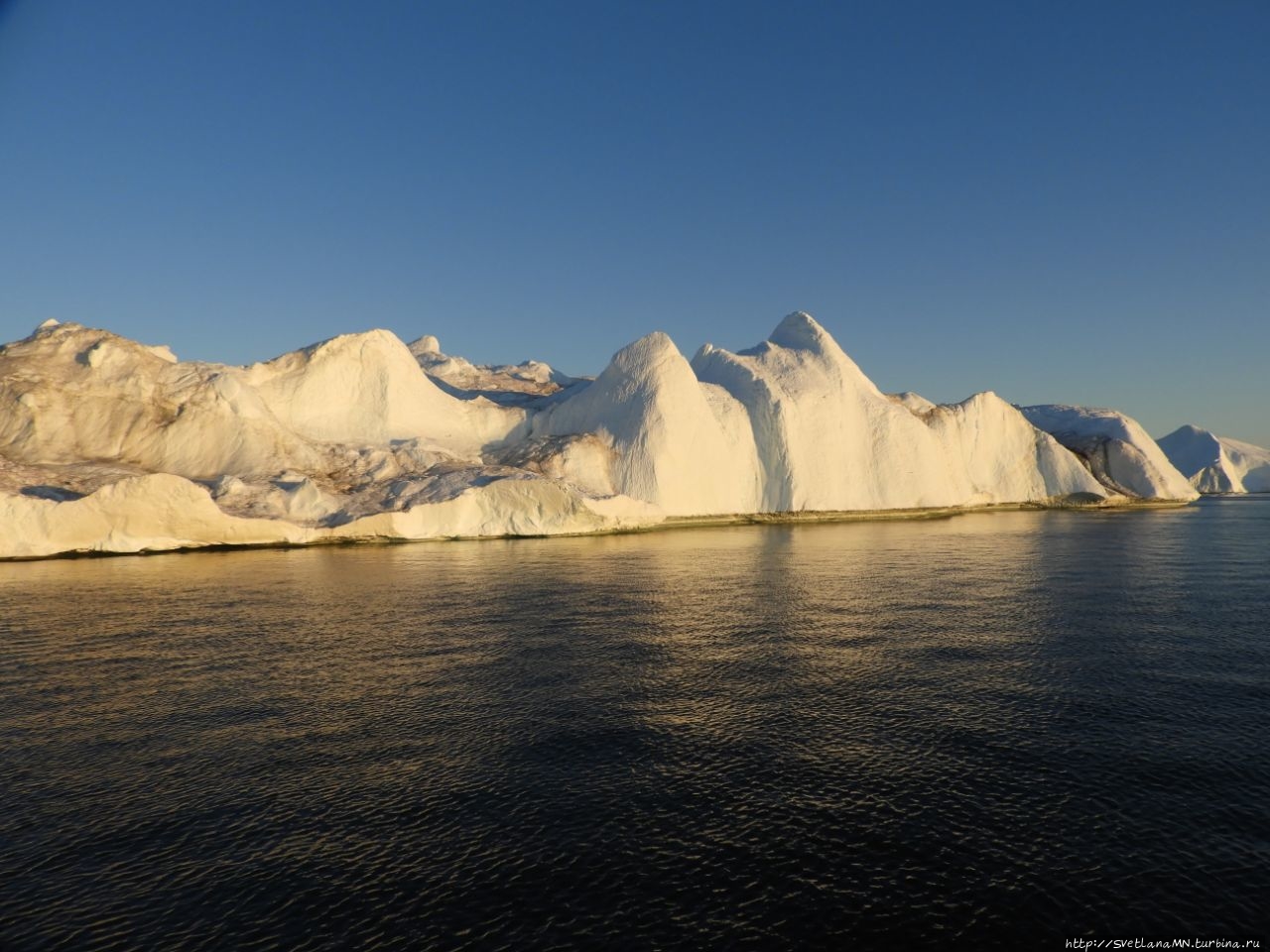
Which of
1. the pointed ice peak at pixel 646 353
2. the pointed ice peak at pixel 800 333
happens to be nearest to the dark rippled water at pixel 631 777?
the pointed ice peak at pixel 646 353

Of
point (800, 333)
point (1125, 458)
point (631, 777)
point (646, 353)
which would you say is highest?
point (800, 333)

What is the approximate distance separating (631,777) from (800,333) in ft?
204

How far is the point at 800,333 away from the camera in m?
65.7

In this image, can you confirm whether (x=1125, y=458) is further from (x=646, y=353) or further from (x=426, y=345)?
(x=426, y=345)

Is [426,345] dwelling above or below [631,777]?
above

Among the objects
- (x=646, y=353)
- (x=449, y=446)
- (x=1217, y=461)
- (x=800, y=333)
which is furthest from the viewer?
(x=1217, y=461)

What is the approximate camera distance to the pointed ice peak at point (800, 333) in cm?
6425

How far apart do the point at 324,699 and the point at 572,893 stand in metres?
6.34

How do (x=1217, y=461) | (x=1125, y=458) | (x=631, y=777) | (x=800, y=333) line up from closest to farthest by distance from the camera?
(x=631, y=777)
(x=800, y=333)
(x=1125, y=458)
(x=1217, y=461)

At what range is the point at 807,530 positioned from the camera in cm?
4747

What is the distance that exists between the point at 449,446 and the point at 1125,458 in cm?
7494

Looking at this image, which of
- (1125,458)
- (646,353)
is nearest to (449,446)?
(646,353)

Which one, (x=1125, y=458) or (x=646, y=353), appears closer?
(x=646, y=353)

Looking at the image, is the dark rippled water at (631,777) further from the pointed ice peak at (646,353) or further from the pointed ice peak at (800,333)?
the pointed ice peak at (800,333)
